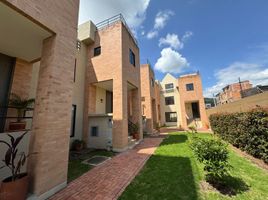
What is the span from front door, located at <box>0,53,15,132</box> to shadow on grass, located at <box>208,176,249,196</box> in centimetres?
785

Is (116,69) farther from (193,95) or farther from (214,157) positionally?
(193,95)

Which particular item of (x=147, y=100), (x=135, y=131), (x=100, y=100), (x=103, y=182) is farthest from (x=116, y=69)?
(x=147, y=100)

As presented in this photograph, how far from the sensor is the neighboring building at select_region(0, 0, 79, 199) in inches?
131

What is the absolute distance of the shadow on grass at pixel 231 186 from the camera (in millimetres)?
3469

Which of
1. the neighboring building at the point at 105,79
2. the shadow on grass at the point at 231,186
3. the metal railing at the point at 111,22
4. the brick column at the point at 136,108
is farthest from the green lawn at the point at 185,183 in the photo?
the metal railing at the point at 111,22

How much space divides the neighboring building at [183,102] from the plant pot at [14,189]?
20.2m

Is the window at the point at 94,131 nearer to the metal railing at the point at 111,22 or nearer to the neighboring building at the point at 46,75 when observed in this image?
the neighboring building at the point at 46,75

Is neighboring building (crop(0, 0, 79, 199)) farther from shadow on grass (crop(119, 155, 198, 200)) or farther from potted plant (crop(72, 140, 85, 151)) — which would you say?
potted plant (crop(72, 140, 85, 151))

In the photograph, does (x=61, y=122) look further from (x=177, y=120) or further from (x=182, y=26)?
(x=177, y=120)

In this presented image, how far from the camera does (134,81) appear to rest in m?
11.4

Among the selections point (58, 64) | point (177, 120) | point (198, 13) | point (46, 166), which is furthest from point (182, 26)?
point (177, 120)

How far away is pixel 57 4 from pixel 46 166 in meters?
4.98

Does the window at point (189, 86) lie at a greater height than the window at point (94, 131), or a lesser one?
greater

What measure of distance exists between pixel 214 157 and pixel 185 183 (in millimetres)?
1239
